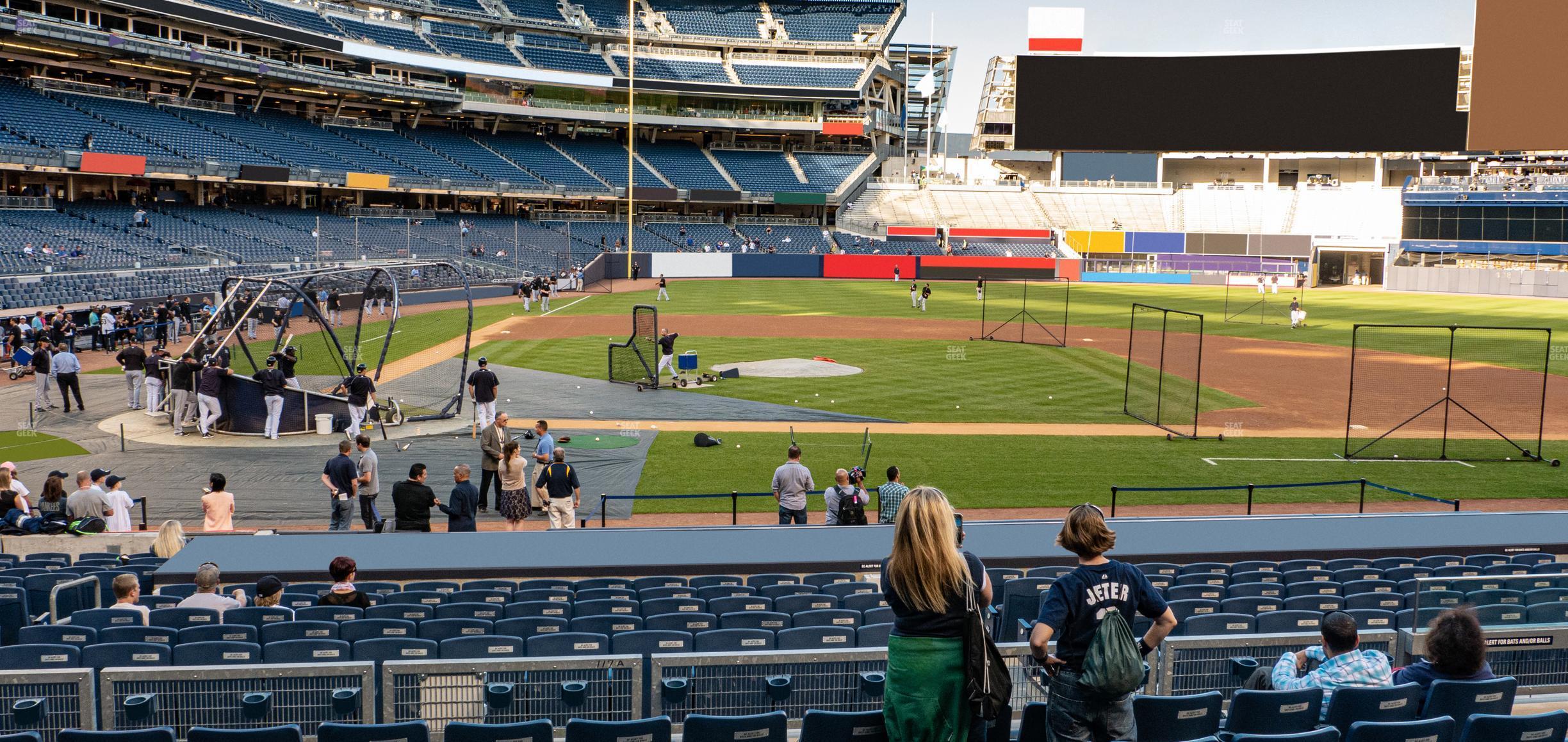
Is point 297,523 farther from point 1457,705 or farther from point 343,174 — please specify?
point 343,174

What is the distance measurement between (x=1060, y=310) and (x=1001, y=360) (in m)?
19.1

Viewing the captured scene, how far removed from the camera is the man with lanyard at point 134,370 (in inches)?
1004

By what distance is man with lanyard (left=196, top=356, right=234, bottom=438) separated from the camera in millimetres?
22938

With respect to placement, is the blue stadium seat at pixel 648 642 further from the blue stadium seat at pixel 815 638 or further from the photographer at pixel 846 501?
the photographer at pixel 846 501

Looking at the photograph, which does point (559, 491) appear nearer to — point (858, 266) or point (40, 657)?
point (40, 657)

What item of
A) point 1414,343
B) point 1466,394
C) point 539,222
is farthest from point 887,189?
point 1466,394

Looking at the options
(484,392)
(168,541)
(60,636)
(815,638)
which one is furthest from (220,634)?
(484,392)

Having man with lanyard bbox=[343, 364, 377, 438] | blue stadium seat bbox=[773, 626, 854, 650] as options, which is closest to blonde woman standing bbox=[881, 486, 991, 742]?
blue stadium seat bbox=[773, 626, 854, 650]

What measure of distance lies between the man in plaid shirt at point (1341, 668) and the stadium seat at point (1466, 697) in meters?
0.26

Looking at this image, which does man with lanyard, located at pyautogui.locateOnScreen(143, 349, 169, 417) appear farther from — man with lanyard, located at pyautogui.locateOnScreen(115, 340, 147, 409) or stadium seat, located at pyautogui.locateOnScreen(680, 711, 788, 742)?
stadium seat, located at pyautogui.locateOnScreen(680, 711, 788, 742)

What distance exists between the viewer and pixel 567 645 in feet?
24.2

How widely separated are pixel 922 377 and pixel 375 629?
25.3 meters

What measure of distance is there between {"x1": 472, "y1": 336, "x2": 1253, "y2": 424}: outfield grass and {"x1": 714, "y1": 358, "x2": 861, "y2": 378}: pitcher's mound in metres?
0.54

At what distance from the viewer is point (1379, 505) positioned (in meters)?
18.8
